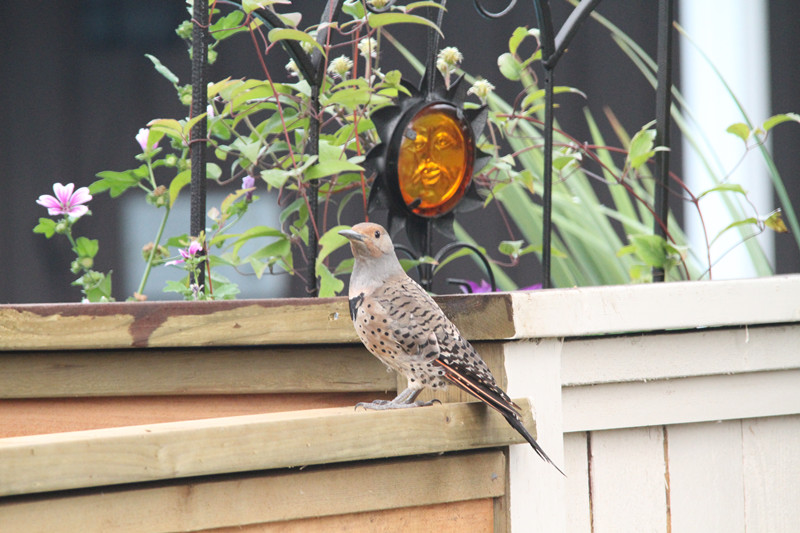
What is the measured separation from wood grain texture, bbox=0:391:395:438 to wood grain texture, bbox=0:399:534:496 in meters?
0.13

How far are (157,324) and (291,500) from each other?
0.78ft

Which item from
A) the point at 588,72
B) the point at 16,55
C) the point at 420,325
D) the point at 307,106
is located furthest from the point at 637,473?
the point at 16,55

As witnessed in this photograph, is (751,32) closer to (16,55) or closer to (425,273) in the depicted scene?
(425,273)

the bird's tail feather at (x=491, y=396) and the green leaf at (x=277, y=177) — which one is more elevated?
the green leaf at (x=277, y=177)

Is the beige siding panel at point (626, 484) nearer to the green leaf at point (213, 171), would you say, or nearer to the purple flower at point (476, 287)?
the purple flower at point (476, 287)

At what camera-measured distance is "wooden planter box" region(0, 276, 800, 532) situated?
69 cm

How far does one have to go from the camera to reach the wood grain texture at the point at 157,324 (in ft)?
2.63

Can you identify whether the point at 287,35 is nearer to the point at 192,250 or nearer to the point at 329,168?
the point at 329,168

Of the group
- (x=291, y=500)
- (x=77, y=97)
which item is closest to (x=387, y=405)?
(x=291, y=500)

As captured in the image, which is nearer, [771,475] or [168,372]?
[168,372]

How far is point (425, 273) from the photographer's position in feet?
3.58

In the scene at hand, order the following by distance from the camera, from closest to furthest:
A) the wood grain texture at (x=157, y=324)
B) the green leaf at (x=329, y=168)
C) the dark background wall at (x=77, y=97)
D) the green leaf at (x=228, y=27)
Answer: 1. the wood grain texture at (x=157, y=324)
2. the green leaf at (x=329, y=168)
3. the green leaf at (x=228, y=27)
4. the dark background wall at (x=77, y=97)

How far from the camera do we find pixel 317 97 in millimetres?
955

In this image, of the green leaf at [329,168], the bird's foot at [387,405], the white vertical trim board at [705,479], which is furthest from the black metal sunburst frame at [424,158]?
the white vertical trim board at [705,479]
